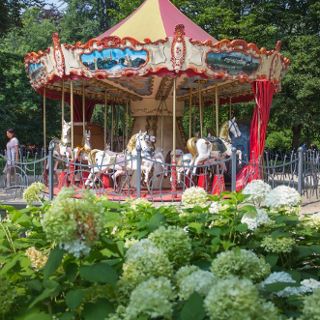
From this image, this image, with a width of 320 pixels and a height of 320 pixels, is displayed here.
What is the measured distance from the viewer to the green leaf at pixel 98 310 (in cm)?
181

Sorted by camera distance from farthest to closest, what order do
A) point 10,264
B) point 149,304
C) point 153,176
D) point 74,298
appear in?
1. point 153,176
2. point 10,264
3. point 74,298
4. point 149,304

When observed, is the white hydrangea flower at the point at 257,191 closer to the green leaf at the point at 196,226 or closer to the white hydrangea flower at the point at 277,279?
the green leaf at the point at 196,226

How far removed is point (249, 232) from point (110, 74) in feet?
30.2

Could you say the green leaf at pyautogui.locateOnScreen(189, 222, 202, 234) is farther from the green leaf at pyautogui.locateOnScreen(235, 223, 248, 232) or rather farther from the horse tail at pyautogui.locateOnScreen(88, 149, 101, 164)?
the horse tail at pyautogui.locateOnScreen(88, 149, 101, 164)

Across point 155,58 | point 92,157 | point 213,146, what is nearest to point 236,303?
point 155,58

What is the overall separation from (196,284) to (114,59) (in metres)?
10.2

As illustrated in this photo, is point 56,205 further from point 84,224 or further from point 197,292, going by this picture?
point 197,292

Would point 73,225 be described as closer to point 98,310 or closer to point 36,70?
point 98,310

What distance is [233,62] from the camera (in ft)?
39.1

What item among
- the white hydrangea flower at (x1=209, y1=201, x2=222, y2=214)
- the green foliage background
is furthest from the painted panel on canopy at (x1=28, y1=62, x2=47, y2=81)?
the white hydrangea flower at (x1=209, y1=201, x2=222, y2=214)

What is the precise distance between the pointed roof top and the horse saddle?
105 inches

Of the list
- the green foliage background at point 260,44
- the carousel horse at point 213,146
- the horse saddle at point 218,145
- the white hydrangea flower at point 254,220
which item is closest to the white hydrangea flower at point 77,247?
the white hydrangea flower at point 254,220

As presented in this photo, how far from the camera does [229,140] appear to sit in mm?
13508

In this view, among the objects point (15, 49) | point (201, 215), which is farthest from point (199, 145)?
point (15, 49)
